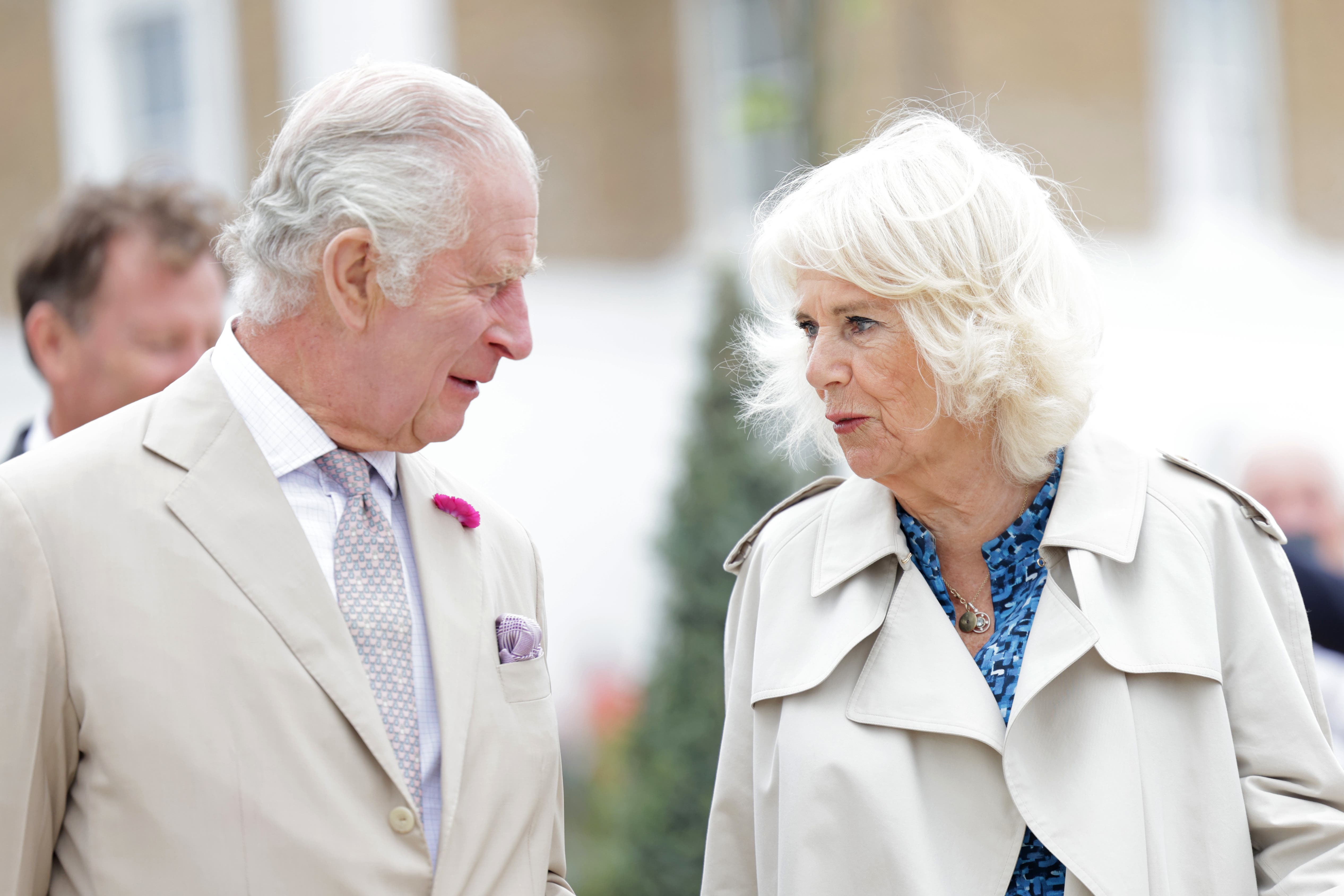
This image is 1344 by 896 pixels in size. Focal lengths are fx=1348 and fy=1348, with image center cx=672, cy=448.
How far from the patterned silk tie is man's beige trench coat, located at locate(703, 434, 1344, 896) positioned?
73cm

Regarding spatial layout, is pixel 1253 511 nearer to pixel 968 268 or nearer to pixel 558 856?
pixel 968 268

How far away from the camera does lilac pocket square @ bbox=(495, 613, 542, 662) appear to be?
241cm

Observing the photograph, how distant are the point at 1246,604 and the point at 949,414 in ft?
2.04

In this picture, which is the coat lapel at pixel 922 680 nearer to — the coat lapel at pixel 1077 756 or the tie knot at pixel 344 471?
the coat lapel at pixel 1077 756

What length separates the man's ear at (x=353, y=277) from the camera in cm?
223

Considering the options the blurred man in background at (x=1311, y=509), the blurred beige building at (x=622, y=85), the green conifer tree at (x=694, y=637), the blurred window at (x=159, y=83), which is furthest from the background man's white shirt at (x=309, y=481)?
the blurred window at (x=159, y=83)

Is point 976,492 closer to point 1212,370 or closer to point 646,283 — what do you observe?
point 646,283

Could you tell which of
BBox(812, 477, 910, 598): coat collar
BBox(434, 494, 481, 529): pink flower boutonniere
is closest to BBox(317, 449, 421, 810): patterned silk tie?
BBox(434, 494, 481, 529): pink flower boutonniere

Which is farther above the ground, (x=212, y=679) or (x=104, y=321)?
(x=104, y=321)

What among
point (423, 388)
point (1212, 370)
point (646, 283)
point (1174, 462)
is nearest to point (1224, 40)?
point (1212, 370)

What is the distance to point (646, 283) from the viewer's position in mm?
10531

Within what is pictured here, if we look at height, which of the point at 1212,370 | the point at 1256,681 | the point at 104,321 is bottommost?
the point at 1212,370

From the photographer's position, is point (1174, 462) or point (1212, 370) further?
point (1212, 370)

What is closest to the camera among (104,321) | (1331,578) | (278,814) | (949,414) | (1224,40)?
(278,814)
